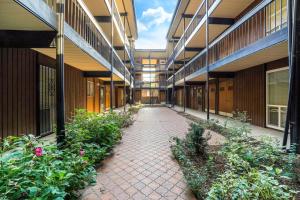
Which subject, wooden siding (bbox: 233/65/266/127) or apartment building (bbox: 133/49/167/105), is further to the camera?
apartment building (bbox: 133/49/167/105)

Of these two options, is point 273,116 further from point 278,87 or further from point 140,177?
point 140,177

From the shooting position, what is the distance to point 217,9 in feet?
31.9

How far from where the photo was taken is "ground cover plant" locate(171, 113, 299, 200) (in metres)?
2.10

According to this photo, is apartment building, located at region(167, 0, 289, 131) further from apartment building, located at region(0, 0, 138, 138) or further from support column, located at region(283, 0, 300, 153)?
apartment building, located at region(0, 0, 138, 138)

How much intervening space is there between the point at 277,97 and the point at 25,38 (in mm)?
9317

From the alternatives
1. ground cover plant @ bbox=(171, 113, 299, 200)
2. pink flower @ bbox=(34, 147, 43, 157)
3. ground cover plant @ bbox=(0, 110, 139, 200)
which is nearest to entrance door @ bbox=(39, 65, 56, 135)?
ground cover plant @ bbox=(0, 110, 139, 200)

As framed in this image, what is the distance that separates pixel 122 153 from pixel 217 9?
363 inches

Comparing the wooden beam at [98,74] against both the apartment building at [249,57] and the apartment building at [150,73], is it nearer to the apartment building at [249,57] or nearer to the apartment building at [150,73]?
the apartment building at [249,57]

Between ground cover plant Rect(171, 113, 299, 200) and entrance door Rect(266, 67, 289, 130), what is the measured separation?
145 inches

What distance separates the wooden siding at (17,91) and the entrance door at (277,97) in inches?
372

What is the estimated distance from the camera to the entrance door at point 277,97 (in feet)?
23.6

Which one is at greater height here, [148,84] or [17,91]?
[148,84]

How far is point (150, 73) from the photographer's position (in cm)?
3556

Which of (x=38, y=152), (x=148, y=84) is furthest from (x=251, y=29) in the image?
(x=148, y=84)
